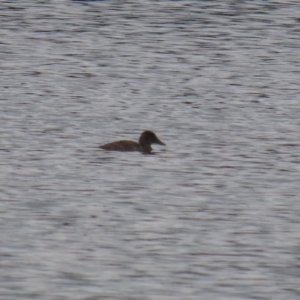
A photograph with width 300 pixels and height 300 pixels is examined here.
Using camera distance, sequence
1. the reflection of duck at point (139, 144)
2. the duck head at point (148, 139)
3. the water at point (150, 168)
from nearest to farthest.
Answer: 1. the water at point (150, 168)
2. the reflection of duck at point (139, 144)
3. the duck head at point (148, 139)

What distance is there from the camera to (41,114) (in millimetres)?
23188

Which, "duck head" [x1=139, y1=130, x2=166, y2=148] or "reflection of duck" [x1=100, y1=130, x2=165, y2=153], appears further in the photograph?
"duck head" [x1=139, y1=130, x2=166, y2=148]

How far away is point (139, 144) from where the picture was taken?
20.0 m

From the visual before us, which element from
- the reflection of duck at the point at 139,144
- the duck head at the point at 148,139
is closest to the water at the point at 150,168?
the reflection of duck at the point at 139,144

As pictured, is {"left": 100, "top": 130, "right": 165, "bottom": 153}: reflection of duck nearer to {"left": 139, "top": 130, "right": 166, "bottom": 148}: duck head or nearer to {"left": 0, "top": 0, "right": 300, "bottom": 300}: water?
{"left": 139, "top": 130, "right": 166, "bottom": 148}: duck head

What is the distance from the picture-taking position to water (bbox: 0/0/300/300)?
13.3 m

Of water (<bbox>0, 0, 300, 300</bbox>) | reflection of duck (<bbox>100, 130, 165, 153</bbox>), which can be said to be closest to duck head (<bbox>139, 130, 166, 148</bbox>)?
reflection of duck (<bbox>100, 130, 165, 153</bbox>)

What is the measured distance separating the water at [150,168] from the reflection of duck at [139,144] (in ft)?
0.49

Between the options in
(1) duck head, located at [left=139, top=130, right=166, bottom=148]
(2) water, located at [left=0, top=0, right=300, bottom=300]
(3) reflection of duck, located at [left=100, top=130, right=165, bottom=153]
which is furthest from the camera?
(1) duck head, located at [left=139, top=130, right=166, bottom=148]

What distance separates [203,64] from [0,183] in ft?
46.6

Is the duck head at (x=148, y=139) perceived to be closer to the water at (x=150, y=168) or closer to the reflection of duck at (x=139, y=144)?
the reflection of duck at (x=139, y=144)

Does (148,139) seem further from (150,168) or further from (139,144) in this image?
(150,168)

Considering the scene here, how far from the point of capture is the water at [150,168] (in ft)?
43.6

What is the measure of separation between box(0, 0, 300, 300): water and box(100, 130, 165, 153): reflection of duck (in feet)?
0.49
